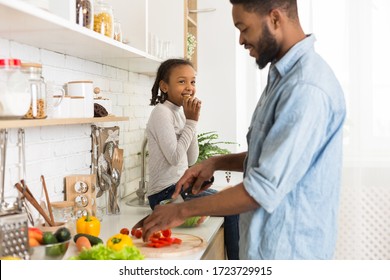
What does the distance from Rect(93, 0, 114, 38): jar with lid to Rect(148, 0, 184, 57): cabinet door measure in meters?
0.89

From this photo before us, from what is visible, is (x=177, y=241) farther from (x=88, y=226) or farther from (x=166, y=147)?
(x=166, y=147)

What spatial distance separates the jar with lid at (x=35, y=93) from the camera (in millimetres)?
1437

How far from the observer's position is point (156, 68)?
272 centimetres

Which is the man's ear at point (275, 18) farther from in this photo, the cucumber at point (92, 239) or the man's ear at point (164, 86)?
the man's ear at point (164, 86)

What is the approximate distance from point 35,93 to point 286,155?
69 cm

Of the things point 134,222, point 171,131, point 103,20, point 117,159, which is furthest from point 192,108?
point 103,20

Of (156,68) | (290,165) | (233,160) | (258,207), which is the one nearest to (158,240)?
(233,160)

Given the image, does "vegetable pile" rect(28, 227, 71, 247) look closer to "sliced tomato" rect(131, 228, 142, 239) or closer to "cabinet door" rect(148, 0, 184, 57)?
"sliced tomato" rect(131, 228, 142, 239)

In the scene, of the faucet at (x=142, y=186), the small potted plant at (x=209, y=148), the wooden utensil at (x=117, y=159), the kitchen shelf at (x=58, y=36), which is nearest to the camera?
the kitchen shelf at (x=58, y=36)

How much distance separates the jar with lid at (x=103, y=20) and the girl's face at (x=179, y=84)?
677 mm

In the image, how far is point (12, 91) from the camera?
134cm

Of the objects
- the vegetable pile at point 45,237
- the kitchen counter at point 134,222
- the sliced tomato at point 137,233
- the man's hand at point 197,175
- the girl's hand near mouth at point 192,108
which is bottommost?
the kitchen counter at point 134,222

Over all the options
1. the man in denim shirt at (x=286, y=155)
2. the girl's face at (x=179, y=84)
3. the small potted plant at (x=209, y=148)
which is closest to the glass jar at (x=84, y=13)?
the man in denim shirt at (x=286, y=155)
